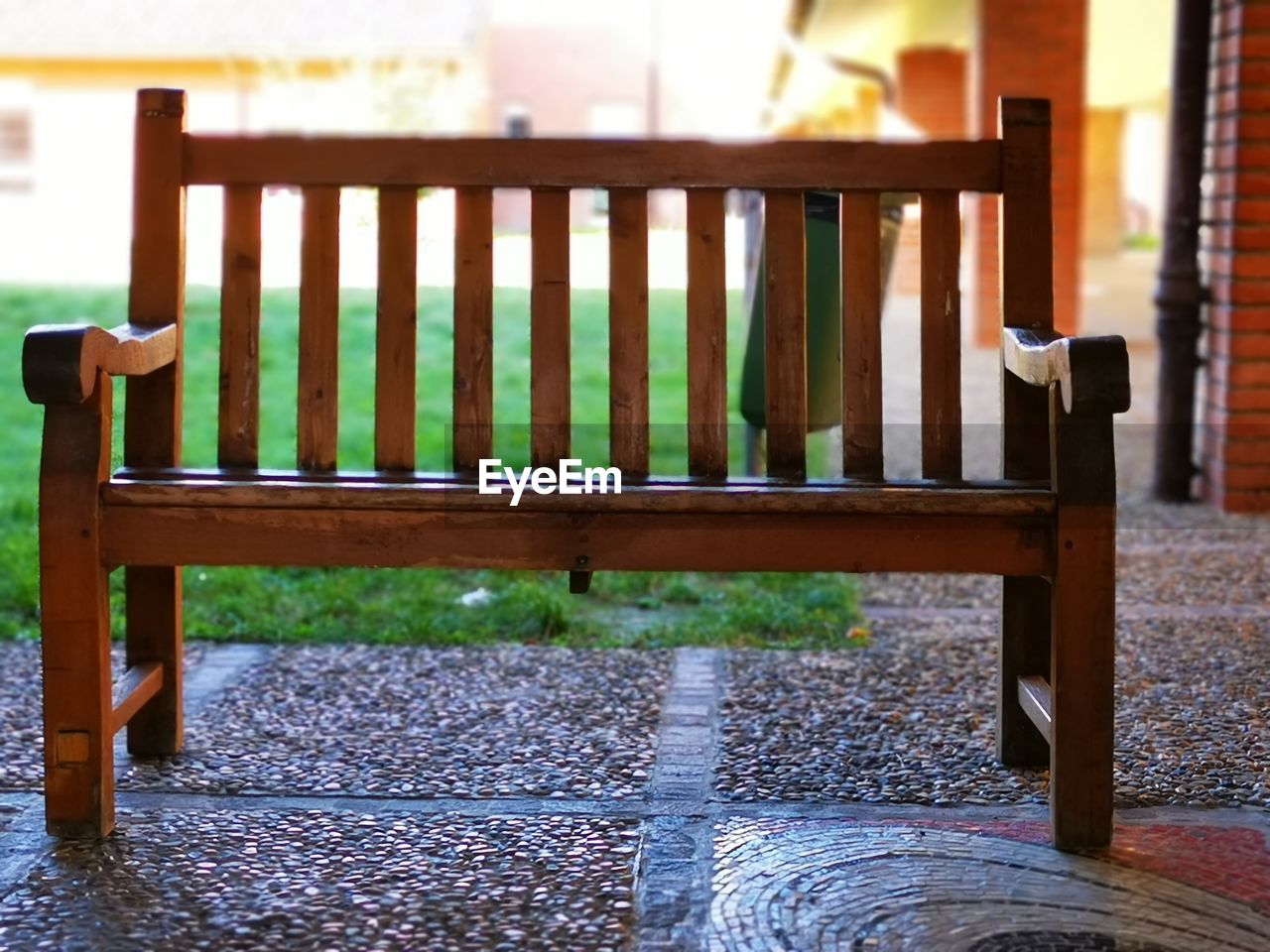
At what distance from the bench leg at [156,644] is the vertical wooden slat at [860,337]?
1.24 metres

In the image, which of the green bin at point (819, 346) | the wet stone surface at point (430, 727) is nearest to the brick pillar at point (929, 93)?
the green bin at point (819, 346)

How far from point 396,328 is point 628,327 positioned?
395mm

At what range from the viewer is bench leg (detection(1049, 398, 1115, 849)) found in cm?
268

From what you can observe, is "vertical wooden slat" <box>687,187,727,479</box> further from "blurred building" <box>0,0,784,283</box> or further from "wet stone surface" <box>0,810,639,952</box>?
"blurred building" <box>0,0,784,283</box>

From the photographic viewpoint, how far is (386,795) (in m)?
3.03

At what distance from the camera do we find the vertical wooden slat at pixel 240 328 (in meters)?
3.08

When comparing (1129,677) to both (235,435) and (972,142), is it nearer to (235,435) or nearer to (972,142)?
(972,142)

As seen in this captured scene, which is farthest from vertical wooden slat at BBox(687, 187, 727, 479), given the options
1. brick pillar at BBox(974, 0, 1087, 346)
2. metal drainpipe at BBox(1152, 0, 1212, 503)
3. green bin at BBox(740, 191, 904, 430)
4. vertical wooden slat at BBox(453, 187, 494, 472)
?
brick pillar at BBox(974, 0, 1087, 346)

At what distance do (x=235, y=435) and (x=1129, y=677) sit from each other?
1.97 meters

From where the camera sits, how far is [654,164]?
301 centimetres

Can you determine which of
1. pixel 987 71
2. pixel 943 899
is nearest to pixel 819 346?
pixel 943 899

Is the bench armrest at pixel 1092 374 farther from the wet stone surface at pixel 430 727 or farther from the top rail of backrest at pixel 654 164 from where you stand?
the wet stone surface at pixel 430 727

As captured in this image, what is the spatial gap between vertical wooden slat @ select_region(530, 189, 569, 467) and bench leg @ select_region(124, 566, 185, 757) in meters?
0.76

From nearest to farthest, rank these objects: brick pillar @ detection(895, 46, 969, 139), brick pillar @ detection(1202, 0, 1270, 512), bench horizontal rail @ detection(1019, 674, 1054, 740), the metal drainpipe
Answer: bench horizontal rail @ detection(1019, 674, 1054, 740) < brick pillar @ detection(1202, 0, 1270, 512) < the metal drainpipe < brick pillar @ detection(895, 46, 969, 139)
